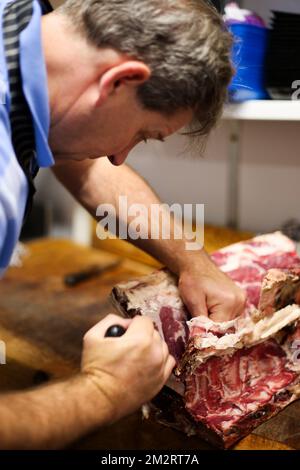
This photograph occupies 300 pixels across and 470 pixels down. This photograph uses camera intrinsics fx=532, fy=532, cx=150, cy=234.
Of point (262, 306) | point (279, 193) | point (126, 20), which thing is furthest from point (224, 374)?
point (279, 193)

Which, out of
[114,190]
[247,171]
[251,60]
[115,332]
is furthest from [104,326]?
[247,171]

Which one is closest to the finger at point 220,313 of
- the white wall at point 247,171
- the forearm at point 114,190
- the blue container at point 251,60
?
the forearm at point 114,190

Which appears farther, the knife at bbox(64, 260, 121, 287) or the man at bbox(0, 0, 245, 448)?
the knife at bbox(64, 260, 121, 287)

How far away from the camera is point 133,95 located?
0.70 metres

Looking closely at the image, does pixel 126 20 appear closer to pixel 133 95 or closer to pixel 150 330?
pixel 133 95

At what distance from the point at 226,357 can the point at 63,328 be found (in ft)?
1.53

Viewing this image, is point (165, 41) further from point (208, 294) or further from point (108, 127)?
point (208, 294)

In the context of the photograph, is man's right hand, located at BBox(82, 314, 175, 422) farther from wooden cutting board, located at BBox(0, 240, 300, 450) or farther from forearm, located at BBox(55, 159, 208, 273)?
forearm, located at BBox(55, 159, 208, 273)

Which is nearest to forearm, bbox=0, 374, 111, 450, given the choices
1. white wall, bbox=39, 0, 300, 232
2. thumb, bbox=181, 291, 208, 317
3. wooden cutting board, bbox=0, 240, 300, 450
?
wooden cutting board, bbox=0, 240, 300, 450

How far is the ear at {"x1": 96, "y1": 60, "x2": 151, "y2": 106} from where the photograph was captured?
2.16ft

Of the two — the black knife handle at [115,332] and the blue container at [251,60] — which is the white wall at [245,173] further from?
the black knife handle at [115,332]

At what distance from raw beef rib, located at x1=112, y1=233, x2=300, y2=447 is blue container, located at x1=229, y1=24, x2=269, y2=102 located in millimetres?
414

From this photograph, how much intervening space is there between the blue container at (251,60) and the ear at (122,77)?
0.49 metres

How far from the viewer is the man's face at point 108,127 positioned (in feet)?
2.32
